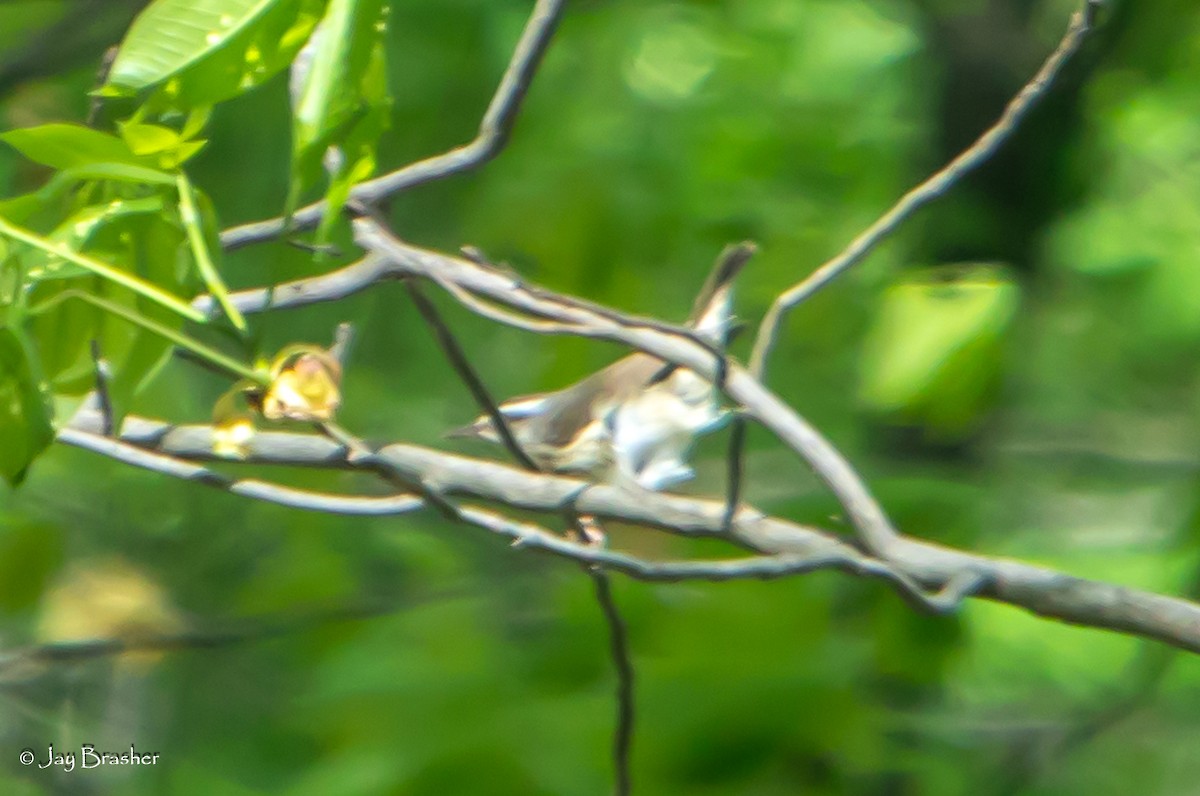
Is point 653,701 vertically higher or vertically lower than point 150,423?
lower

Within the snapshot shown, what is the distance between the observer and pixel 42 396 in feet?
2.41

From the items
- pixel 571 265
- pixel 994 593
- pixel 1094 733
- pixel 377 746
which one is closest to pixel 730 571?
pixel 994 593

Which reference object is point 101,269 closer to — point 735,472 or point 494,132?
point 494,132

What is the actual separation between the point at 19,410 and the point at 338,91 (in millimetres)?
251

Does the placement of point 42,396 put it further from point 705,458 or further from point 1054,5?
point 1054,5

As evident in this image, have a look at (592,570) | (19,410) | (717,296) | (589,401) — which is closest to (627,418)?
(589,401)

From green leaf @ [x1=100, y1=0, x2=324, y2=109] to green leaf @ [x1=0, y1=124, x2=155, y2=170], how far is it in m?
0.03

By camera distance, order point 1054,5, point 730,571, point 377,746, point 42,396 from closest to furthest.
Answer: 1. point 42,396
2. point 730,571
3. point 377,746
4. point 1054,5

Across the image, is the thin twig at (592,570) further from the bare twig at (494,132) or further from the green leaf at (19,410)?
the green leaf at (19,410)

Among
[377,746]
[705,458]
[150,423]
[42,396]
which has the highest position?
[42,396]

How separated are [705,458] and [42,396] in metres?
1.92

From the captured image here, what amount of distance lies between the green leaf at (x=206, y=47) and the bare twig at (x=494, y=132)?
0.18 meters

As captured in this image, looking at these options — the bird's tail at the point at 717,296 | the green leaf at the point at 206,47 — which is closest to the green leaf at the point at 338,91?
the green leaf at the point at 206,47

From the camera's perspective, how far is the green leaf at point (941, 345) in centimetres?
179
